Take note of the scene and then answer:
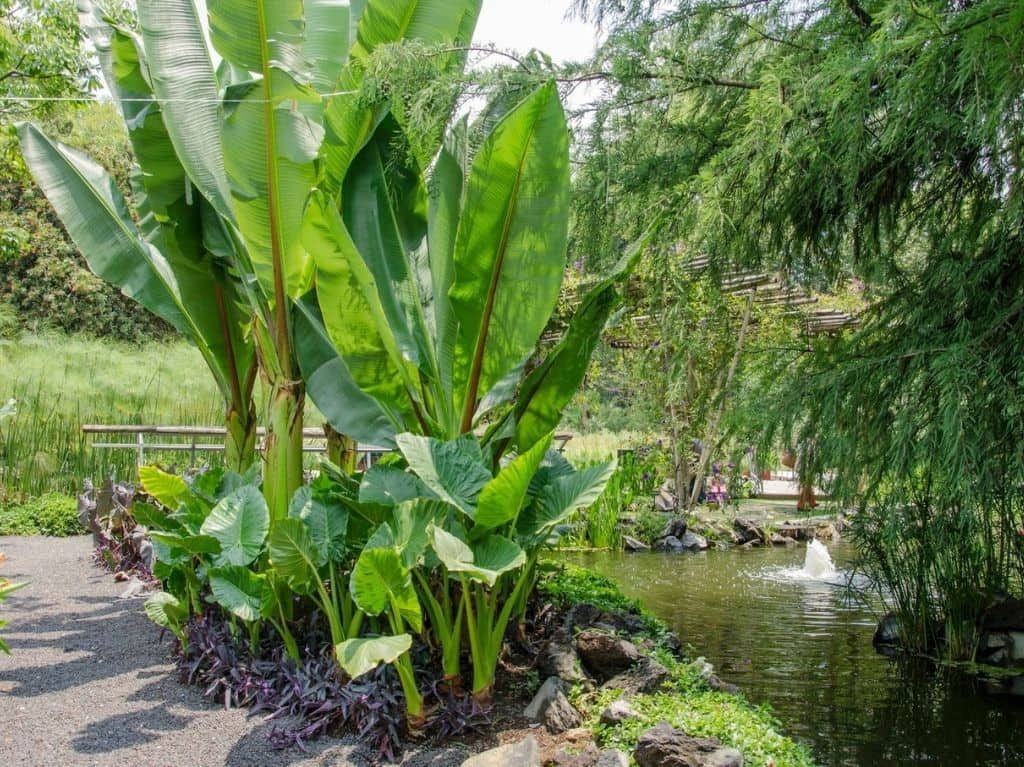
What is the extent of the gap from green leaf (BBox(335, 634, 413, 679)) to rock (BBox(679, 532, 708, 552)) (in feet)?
22.2

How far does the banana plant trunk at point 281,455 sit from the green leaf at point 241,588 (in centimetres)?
43

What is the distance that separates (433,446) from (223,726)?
1.37 metres

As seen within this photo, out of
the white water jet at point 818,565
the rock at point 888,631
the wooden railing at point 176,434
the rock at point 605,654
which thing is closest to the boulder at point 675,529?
the wooden railing at point 176,434

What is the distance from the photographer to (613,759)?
2561mm

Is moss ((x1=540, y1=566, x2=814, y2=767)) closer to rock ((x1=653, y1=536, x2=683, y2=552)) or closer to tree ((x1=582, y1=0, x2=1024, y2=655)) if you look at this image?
tree ((x1=582, y1=0, x2=1024, y2=655))

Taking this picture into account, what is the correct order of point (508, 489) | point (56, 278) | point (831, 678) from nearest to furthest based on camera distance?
point (508, 489) → point (831, 678) → point (56, 278)

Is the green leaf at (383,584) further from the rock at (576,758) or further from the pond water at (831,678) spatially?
the pond water at (831,678)

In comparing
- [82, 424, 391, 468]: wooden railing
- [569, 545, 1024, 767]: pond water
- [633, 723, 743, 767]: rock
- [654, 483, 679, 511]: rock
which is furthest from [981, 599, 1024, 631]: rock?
[654, 483, 679, 511]: rock

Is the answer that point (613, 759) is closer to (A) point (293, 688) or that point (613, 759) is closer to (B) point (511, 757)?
(B) point (511, 757)

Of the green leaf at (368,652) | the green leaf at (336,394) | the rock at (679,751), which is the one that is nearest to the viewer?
the rock at (679,751)

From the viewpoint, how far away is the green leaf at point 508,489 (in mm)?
2770

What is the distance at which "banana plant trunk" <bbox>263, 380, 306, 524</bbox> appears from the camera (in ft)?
12.5

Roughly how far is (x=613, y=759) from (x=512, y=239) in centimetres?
190

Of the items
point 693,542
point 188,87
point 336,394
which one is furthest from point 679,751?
point 693,542
